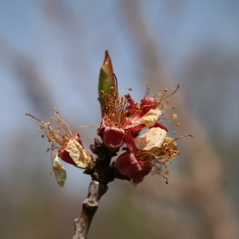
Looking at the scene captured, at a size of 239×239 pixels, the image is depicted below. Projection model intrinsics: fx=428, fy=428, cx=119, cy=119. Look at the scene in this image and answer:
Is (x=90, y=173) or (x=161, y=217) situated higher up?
(x=161, y=217)

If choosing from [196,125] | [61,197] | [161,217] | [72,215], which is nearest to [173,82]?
[196,125]

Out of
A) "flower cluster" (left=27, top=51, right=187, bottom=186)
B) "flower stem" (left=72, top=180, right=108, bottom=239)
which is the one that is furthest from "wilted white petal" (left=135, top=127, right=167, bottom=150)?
"flower stem" (left=72, top=180, right=108, bottom=239)

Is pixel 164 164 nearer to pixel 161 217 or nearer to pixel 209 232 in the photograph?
pixel 161 217

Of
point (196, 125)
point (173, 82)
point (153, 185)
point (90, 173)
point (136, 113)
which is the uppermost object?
point (173, 82)

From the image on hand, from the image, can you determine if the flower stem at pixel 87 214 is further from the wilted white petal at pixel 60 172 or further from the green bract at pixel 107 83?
the green bract at pixel 107 83

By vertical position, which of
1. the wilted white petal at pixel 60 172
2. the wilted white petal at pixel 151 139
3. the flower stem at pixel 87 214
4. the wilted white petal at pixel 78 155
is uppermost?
the wilted white petal at pixel 151 139

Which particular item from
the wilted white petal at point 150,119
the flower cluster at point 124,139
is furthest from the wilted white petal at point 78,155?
the wilted white petal at point 150,119

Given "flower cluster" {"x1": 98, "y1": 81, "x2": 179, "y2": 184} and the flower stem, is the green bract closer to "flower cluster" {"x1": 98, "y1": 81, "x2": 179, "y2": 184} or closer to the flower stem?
"flower cluster" {"x1": 98, "y1": 81, "x2": 179, "y2": 184}

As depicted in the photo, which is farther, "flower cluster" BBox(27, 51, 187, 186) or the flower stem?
"flower cluster" BBox(27, 51, 187, 186)
